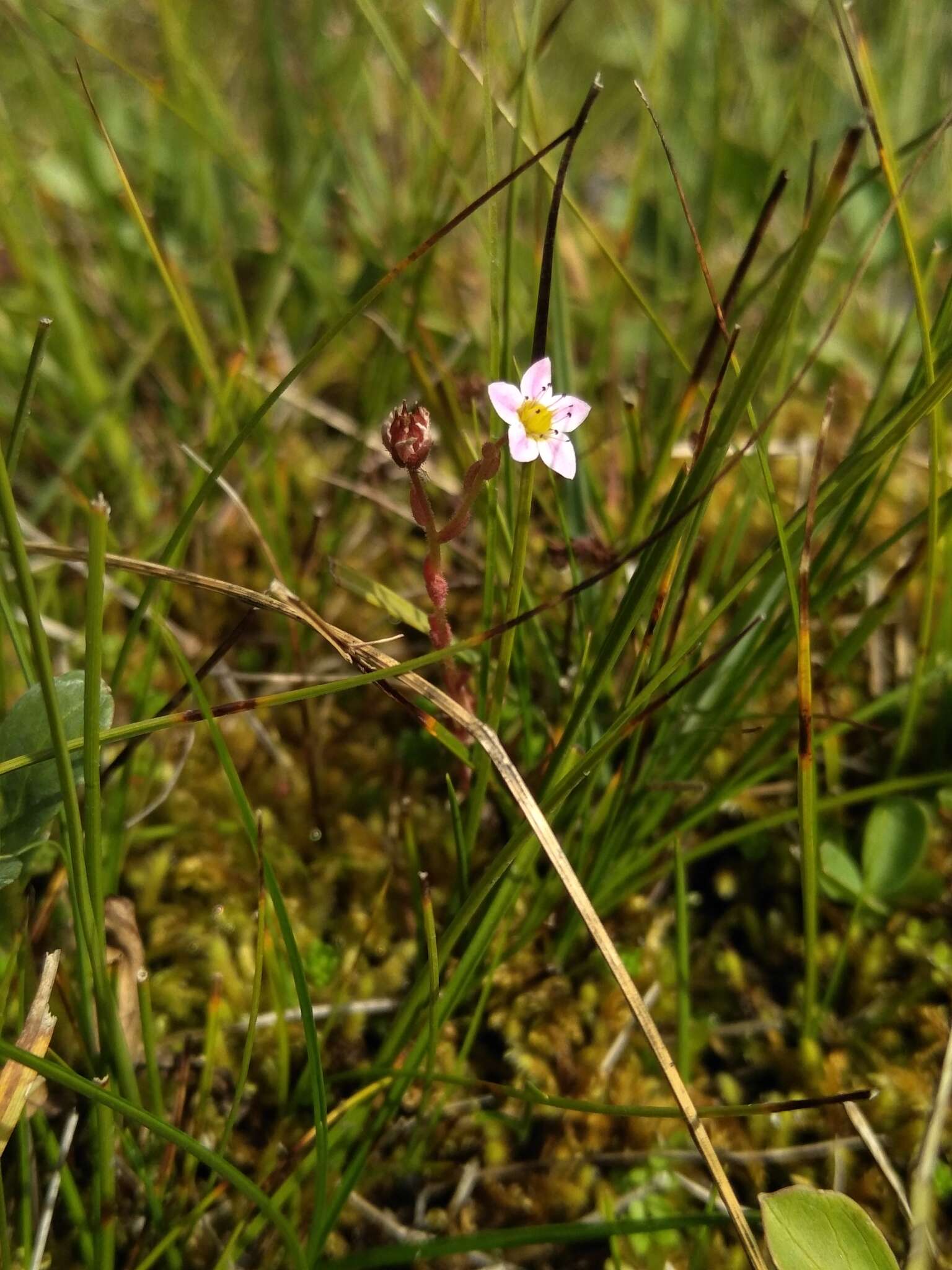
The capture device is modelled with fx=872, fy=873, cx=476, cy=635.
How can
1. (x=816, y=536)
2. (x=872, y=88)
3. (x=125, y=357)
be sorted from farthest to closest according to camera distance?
(x=125, y=357) < (x=816, y=536) < (x=872, y=88)

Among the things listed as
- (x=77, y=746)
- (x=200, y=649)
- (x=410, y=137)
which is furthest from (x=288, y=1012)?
(x=410, y=137)

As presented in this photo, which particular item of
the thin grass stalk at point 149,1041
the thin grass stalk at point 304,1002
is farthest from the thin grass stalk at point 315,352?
the thin grass stalk at point 149,1041

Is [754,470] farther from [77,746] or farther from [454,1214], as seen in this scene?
[454,1214]

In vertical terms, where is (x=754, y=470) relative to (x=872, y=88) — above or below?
below

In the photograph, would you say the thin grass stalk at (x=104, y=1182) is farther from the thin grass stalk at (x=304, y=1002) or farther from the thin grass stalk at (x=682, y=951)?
the thin grass stalk at (x=682, y=951)

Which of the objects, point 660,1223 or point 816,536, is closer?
point 660,1223

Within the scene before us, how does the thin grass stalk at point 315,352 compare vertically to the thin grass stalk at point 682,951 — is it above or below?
above

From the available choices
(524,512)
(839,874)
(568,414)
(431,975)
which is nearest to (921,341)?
(568,414)

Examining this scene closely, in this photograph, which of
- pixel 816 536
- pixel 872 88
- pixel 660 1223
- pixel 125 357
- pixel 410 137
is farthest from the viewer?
pixel 125 357
